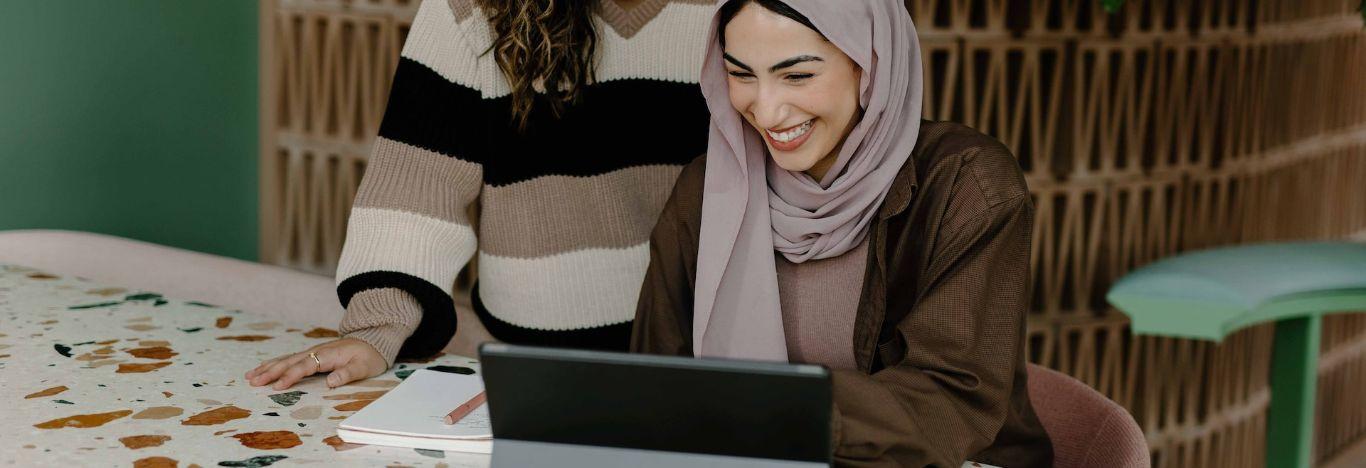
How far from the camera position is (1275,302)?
6.78 ft

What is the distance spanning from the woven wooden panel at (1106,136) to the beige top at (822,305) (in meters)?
1.07

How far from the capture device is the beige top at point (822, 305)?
1.38m

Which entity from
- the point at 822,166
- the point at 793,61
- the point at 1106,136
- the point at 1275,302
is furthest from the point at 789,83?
the point at 1106,136

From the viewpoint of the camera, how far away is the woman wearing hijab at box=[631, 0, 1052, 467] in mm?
1217

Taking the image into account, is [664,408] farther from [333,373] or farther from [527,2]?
[527,2]

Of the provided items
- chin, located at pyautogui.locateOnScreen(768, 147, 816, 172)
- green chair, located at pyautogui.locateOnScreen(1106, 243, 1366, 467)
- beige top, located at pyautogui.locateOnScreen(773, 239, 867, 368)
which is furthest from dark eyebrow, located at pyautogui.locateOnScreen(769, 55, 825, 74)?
green chair, located at pyautogui.locateOnScreen(1106, 243, 1366, 467)

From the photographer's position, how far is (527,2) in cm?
156

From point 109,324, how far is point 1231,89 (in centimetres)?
237

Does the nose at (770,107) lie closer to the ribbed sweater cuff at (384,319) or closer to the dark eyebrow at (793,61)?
the dark eyebrow at (793,61)

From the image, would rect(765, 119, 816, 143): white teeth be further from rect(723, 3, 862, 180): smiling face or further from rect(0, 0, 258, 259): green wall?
rect(0, 0, 258, 259): green wall

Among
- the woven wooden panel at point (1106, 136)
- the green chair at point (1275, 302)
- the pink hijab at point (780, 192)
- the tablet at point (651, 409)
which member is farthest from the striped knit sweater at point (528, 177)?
the green chair at point (1275, 302)

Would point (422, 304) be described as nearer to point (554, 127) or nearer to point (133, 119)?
point (554, 127)

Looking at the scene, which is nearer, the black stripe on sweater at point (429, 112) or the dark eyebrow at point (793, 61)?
the dark eyebrow at point (793, 61)

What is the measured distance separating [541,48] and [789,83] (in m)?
0.42
